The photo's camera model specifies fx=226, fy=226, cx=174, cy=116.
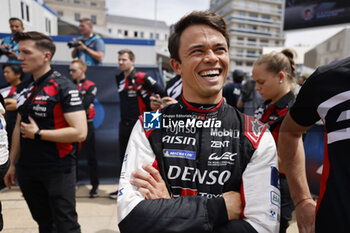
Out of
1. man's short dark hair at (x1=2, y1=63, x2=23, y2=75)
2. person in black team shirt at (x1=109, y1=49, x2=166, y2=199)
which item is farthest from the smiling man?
man's short dark hair at (x1=2, y1=63, x2=23, y2=75)

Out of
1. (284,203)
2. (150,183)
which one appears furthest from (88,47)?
(284,203)

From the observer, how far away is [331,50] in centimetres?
122

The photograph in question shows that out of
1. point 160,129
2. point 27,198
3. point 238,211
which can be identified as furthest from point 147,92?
point 238,211

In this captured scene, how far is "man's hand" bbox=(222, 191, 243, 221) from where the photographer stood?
39.9 inches

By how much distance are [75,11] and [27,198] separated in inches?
96.7

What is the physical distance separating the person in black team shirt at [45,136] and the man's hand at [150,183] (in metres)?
1.14

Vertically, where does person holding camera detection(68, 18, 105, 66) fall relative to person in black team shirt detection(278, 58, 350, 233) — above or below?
above

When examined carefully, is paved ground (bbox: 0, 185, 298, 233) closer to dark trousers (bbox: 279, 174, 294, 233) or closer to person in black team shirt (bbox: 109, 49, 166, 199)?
dark trousers (bbox: 279, 174, 294, 233)

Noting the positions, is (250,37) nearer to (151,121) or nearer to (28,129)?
(28,129)

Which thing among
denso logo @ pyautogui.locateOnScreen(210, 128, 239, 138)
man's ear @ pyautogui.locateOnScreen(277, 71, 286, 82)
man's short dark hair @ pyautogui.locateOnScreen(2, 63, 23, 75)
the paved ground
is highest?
man's short dark hair @ pyautogui.locateOnScreen(2, 63, 23, 75)

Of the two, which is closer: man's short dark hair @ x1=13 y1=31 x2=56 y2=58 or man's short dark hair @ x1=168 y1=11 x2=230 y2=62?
man's short dark hair @ x1=168 y1=11 x2=230 y2=62

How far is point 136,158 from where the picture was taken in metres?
1.12

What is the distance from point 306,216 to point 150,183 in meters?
0.77

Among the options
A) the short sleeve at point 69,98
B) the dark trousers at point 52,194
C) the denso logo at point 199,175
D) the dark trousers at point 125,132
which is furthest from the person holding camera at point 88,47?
the denso logo at point 199,175
